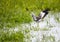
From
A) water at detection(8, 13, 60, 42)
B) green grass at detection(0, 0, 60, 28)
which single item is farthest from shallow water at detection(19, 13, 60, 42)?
green grass at detection(0, 0, 60, 28)

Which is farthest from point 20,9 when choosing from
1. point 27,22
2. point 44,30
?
point 44,30

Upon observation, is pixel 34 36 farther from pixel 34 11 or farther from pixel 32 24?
pixel 34 11

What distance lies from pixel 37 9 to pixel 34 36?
64 centimetres

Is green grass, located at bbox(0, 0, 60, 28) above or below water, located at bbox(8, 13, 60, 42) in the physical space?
above

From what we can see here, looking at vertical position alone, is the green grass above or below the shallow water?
above

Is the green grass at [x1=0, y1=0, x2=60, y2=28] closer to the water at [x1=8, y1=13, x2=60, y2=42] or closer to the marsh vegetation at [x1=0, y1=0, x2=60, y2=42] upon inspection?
the marsh vegetation at [x1=0, y1=0, x2=60, y2=42]

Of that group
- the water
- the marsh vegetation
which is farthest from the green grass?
the water

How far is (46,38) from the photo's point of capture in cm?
253

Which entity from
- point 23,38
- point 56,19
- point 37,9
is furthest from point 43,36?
point 37,9

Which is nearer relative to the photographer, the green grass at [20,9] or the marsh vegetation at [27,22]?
the marsh vegetation at [27,22]

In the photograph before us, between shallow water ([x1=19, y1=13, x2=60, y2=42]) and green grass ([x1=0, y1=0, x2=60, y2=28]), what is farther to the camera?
green grass ([x1=0, y1=0, x2=60, y2=28])

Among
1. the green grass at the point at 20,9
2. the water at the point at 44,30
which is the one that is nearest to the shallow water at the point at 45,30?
the water at the point at 44,30

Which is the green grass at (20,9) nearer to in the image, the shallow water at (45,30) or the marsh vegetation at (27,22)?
the marsh vegetation at (27,22)

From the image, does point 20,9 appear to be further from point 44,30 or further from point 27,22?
point 44,30
